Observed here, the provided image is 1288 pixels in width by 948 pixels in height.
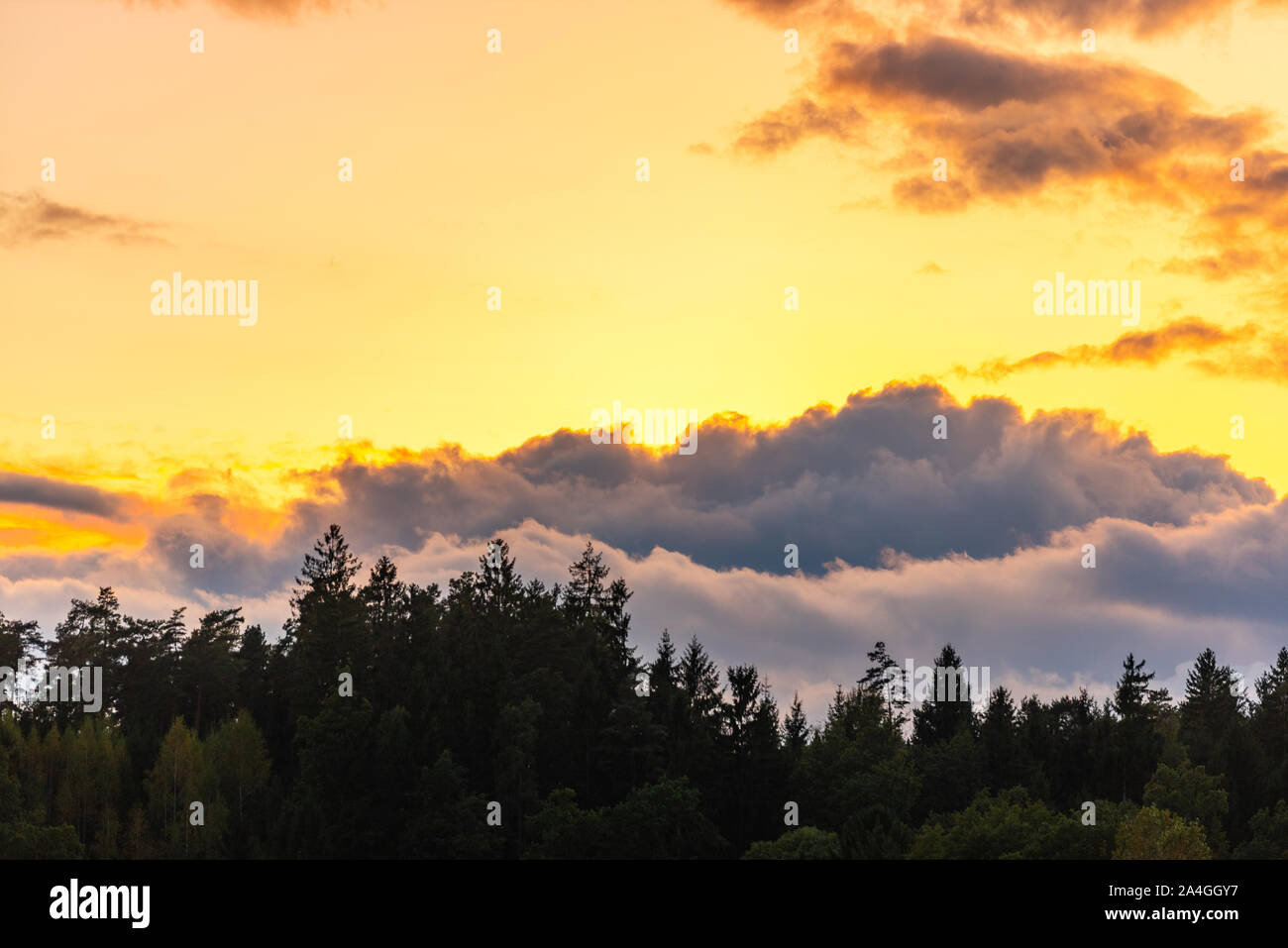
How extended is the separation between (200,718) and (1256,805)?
120845 mm

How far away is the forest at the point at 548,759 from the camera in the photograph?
108938mm

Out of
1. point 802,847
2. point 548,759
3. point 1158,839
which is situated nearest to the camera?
point 1158,839

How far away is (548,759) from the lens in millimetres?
121875

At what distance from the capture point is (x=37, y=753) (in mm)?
147125

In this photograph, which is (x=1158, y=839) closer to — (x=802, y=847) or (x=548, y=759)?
(x=802, y=847)

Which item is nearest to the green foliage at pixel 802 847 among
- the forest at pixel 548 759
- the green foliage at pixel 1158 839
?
the forest at pixel 548 759

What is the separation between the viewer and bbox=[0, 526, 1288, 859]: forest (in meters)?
109

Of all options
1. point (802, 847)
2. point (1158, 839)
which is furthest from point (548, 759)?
point (1158, 839)

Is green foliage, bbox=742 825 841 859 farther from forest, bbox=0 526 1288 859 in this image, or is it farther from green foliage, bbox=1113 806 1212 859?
green foliage, bbox=1113 806 1212 859

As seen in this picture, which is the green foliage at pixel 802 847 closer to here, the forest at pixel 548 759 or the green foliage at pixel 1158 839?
the forest at pixel 548 759
